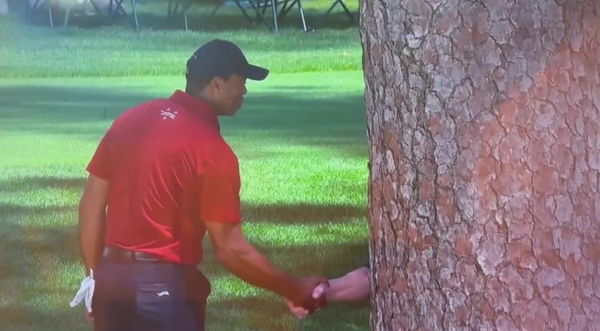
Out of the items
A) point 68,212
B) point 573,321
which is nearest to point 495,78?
point 573,321

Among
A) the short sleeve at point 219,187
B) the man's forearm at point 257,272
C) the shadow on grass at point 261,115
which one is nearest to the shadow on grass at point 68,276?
the man's forearm at point 257,272

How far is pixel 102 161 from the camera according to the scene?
12.5 ft

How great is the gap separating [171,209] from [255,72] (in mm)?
519

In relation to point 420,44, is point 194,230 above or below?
below

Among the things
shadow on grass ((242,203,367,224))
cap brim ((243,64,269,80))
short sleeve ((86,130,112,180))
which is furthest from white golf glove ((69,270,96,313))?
cap brim ((243,64,269,80))

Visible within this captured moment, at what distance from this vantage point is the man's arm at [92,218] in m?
3.83

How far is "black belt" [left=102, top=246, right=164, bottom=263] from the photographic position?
372 centimetres

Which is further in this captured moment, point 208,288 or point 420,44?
point 208,288

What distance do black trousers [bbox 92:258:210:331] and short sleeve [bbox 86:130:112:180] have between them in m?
0.26

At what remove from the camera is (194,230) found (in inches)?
146

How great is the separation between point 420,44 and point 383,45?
103mm

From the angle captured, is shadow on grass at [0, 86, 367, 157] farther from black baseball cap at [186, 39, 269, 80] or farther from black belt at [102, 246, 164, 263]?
black belt at [102, 246, 164, 263]

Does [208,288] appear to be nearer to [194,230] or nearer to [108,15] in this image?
[194,230]

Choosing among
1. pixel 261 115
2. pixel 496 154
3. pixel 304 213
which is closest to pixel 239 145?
pixel 261 115
